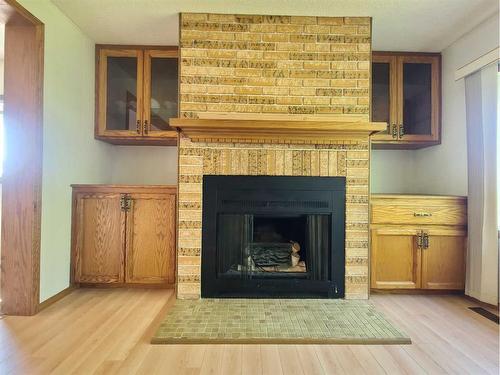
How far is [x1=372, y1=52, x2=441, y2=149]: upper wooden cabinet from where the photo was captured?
2.91 meters

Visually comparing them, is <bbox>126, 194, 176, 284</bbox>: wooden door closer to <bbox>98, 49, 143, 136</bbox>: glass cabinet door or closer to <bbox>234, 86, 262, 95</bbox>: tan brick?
<bbox>98, 49, 143, 136</bbox>: glass cabinet door

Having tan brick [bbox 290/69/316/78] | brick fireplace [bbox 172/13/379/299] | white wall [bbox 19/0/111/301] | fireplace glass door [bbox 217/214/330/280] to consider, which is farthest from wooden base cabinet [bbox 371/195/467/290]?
white wall [bbox 19/0/111/301]

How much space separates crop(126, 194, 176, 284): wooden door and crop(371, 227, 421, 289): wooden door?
1.74 metres

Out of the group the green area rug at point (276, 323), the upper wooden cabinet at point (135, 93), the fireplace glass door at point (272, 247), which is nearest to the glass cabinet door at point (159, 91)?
the upper wooden cabinet at point (135, 93)

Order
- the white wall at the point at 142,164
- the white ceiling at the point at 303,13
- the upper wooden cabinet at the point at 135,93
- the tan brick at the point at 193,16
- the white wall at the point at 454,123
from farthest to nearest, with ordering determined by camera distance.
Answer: the white wall at the point at 142,164 < the upper wooden cabinet at the point at 135,93 < the white wall at the point at 454,123 < the tan brick at the point at 193,16 < the white ceiling at the point at 303,13

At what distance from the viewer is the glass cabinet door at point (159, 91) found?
2.88 meters

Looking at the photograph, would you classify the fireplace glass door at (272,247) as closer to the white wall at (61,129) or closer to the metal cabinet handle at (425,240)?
the metal cabinet handle at (425,240)

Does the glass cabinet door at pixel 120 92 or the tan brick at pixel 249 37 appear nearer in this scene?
the tan brick at pixel 249 37

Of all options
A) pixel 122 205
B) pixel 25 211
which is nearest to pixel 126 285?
pixel 122 205

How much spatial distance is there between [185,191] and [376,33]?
211 cm

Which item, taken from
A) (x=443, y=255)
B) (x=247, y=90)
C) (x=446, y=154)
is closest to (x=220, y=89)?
(x=247, y=90)

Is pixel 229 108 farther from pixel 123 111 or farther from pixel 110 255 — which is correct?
pixel 110 255

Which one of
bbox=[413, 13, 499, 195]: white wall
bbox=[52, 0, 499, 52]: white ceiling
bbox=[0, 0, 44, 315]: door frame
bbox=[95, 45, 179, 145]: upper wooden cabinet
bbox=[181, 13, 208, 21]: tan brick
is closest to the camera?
bbox=[0, 0, 44, 315]: door frame

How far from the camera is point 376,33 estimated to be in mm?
2627
